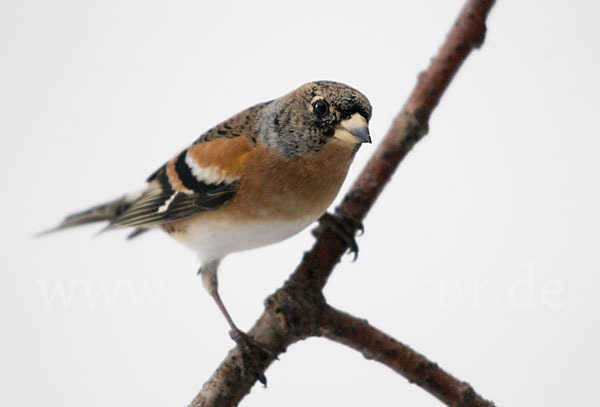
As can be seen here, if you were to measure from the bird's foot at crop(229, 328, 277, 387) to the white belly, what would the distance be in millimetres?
236

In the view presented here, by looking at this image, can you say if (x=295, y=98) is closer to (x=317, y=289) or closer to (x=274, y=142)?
(x=274, y=142)

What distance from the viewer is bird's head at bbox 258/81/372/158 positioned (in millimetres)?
1290

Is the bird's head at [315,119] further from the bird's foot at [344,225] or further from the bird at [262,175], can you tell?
the bird's foot at [344,225]

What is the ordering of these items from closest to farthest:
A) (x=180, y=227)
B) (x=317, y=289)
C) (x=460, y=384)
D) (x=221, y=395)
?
(x=221, y=395) → (x=460, y=384) → (x=317, y=289) → (x=180, y=227)

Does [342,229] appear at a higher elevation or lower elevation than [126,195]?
higher

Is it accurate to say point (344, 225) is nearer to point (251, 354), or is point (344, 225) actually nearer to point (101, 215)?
point (251, 354)

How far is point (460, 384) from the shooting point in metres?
1.42

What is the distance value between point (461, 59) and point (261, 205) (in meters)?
0.76

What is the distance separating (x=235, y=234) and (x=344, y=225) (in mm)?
364

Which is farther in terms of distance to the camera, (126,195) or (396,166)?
(126,195)

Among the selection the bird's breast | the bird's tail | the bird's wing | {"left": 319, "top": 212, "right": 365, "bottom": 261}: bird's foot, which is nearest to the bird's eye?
the bird's breast


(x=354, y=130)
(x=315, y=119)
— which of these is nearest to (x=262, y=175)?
(x=315, y=119)

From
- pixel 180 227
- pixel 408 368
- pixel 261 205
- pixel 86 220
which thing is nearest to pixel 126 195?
pixel 86 220

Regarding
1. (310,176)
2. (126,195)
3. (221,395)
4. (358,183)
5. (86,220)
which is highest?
(358,183)
